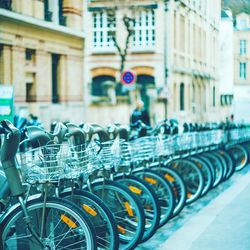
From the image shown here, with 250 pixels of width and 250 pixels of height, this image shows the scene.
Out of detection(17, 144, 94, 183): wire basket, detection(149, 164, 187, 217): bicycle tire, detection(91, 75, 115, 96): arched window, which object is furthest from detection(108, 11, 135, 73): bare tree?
detection(17, 144, 94, 183): wire basket

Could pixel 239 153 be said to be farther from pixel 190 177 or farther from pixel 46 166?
pixel 46 166

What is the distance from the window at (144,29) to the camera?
9.92 metres

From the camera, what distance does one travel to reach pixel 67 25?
8.63m

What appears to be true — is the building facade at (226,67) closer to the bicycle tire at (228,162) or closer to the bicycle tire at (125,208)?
the bicycle tire at (228,162)

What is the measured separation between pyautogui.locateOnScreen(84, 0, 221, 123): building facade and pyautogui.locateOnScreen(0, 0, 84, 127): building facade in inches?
7.9

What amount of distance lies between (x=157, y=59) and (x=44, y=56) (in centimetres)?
232

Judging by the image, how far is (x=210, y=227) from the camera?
17.9 feet

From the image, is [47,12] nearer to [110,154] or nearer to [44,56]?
[44,56]

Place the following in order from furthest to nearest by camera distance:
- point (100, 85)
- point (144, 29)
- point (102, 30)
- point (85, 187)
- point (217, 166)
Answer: point (144, 29)
point (102, 30)
point (100, 85)
point (217, 166)
point (85, 187)

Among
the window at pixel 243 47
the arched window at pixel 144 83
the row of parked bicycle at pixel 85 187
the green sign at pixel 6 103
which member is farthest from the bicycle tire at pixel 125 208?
the window at pixel 243 47

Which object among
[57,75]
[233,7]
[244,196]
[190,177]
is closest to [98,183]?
[190,177]

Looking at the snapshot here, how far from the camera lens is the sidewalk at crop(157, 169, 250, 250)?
483 cm

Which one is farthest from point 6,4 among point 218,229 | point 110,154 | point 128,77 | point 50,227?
point 50,227

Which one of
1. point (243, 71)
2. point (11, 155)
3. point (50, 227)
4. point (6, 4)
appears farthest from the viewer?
point (243, 71)
